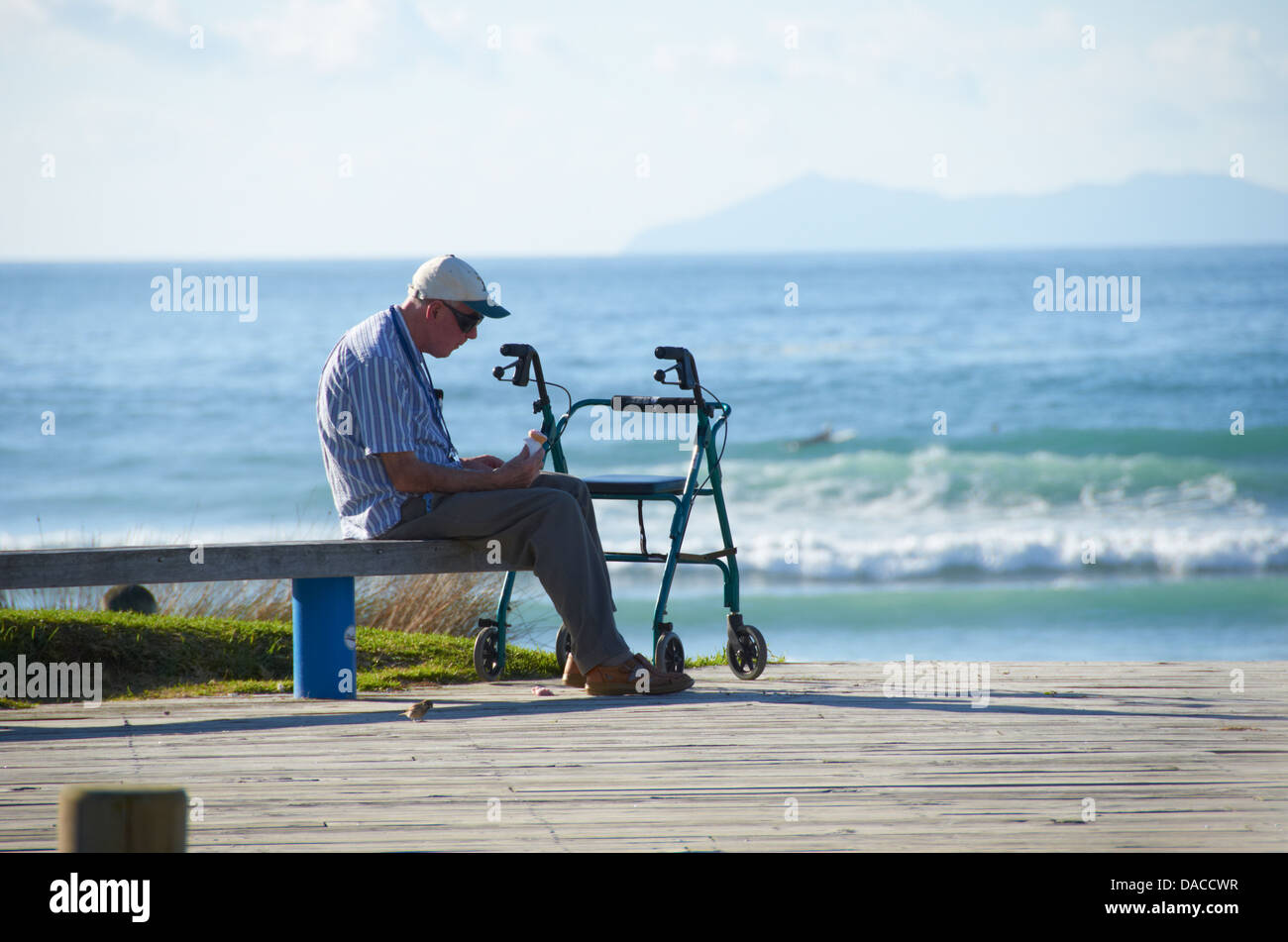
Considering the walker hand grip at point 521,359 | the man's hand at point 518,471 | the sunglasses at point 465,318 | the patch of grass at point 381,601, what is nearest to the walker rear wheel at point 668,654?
the man's hand at point 518,471

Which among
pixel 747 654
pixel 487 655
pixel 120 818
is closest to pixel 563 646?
pixel 487 655

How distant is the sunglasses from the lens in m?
4.94

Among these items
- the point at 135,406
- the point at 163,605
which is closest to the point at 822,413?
the point at 135,406

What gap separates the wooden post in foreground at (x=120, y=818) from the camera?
6.41ft

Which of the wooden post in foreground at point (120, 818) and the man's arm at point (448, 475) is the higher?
the man's arm at point (448, 475)

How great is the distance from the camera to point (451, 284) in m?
4.90

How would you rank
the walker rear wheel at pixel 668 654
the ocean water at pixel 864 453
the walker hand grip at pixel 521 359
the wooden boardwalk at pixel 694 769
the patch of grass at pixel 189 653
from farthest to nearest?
the ocean water at pixel 864 453 → the patch of grass at pixel 189 653 → the walker hand grip at pixel 521 359 → the walker rear wheel at pixel 668 654 → the wooden boardwalk at pixel 694 769

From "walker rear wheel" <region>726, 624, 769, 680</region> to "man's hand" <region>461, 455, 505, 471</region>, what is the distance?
112 centimetres

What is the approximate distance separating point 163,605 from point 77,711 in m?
3.37

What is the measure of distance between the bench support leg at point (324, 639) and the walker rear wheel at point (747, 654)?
56.6 inches

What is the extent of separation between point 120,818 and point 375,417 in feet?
9.52

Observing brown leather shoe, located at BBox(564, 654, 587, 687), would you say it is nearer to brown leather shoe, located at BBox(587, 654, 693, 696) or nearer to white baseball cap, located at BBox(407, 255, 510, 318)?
brown leather shoe, located at BBox(587, 654, 693, 696)

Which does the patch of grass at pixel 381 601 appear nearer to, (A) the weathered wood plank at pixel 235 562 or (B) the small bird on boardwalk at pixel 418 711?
(A) the weathered wood plank at pixel 235 562

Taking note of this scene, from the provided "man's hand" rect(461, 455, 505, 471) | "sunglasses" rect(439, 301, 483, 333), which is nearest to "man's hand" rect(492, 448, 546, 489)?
"man's hand" rect(461, 455, 505, 471)
